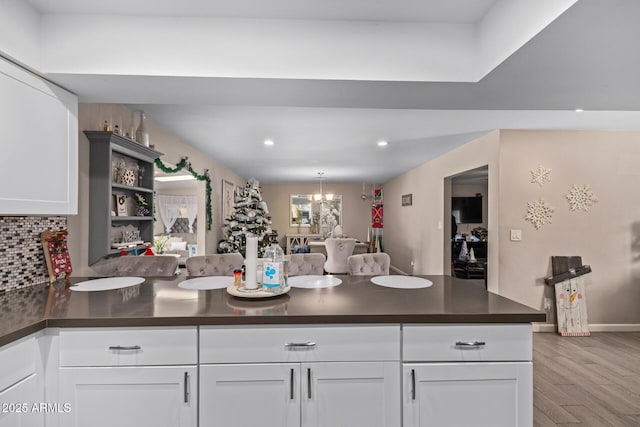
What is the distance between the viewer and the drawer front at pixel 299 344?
52.2 inches

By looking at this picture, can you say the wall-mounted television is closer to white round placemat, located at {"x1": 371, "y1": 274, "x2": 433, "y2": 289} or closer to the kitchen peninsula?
white round placemat, located at {"x1": 371, "y1": 274, "x2": 433, "y2": 289}

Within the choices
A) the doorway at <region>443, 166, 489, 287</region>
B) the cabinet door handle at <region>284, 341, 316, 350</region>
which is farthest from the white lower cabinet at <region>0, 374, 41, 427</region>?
the doorway at <region>443, 166, 489, 287</region>

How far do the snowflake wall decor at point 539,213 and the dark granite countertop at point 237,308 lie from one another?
2.57 metres

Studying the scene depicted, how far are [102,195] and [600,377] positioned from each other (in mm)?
4264

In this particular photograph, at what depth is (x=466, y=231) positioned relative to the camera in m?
7.53

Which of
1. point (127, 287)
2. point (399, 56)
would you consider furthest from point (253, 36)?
point (127, 287)

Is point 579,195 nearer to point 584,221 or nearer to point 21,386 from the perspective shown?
point 584,221

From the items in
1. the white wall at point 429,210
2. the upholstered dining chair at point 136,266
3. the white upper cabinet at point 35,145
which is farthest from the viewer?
the white wall at point 429,210

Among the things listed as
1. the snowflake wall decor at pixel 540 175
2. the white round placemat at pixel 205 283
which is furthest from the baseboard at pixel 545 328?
the white round placemat at pixel 205 283

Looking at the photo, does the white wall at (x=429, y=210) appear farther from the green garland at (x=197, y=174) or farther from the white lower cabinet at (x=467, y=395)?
the green garland at (x=197, y=174)

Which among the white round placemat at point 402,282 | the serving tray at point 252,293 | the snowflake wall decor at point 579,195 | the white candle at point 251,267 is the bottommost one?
the white round placemat at point 402,282

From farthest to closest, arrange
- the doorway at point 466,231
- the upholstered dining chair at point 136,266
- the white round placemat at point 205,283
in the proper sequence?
1. the doorway at point 466,231
2. the upholstered dining chair at point 136,266
3. the white round placemat at point 205,283

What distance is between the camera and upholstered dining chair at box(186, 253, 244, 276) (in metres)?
2.42

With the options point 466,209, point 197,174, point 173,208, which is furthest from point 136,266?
point 466,209
